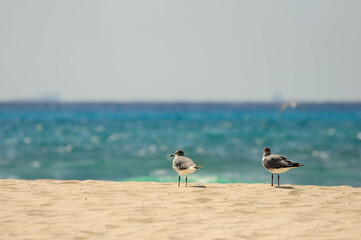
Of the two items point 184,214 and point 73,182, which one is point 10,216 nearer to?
point 184,214

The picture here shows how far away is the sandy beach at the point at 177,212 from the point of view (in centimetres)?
652

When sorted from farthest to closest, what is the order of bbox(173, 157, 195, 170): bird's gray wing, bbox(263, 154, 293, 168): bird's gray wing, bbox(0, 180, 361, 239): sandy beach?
bbox(173, 157, 195, 170): bird's gray wing → bbox(263, 154, 293, 168): bird's gray wing → bbox(0, 180, 361, 239): sandy beach

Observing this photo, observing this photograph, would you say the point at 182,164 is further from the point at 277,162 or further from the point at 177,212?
the point at 177,212

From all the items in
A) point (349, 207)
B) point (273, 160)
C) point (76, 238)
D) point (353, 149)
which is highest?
point (353, 149)

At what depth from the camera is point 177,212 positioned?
7.66 meters

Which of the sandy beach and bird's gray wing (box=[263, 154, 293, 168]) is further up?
bird's gray wing (box=[263, 154, 293, 168])

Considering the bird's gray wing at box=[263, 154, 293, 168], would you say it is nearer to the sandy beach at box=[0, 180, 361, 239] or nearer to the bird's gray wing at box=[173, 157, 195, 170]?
the sandy beach at box=[0, 180, 361, 239]

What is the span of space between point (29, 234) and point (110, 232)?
1.05 metres

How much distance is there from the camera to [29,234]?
635cm

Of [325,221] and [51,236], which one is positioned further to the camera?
[325,221]

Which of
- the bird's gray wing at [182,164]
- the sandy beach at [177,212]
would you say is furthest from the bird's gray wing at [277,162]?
the bird's gray wing at [182,164]

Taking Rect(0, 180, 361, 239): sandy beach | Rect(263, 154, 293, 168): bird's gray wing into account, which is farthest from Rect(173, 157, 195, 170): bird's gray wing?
Rect(263, 154, 293, 168): bird's gray wing

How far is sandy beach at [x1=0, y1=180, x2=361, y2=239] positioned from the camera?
6520 mm

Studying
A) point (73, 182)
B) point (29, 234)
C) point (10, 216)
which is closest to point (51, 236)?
point (29, 234)
